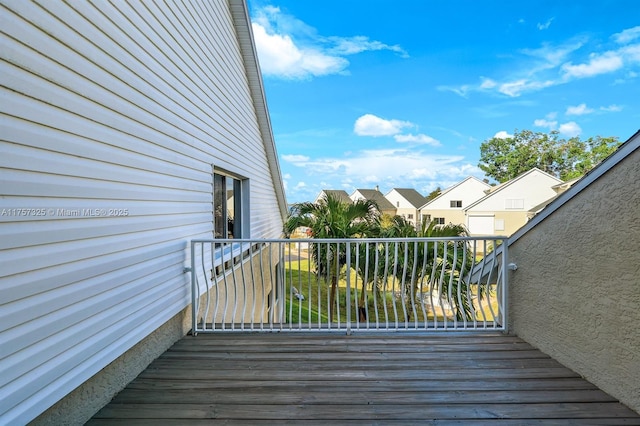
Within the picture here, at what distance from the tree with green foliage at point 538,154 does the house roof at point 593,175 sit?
32933 mm

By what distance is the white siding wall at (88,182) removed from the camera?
151cm

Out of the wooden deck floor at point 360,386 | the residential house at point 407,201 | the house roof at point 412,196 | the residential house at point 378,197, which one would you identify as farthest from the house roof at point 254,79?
the house roof at point 412,196

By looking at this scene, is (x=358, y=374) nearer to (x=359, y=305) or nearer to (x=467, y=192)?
(x=359, y=305)

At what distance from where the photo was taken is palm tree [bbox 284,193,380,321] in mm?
6211

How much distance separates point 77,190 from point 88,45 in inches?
36.0

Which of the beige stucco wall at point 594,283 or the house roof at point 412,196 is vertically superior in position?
the house roof at point 412,196

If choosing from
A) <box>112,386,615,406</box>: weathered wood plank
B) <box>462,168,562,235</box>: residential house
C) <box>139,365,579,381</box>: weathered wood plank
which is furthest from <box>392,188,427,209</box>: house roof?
<box>112,386,615,406</box>: weathered wood plank

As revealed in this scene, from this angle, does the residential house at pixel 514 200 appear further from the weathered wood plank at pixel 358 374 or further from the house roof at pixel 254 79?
the weathered wood plank at pixel 358 374

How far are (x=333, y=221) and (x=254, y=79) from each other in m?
3.21

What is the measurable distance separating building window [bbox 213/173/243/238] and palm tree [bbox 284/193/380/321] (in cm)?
120

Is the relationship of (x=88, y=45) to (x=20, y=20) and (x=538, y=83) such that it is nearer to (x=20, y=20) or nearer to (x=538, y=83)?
(x=20, y=20)

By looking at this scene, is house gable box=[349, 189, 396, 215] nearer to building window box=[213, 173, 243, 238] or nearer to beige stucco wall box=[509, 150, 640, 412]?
building window box=[213, 173, 243, 238]

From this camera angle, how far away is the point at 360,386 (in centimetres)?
233

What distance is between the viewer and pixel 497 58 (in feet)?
57.6
